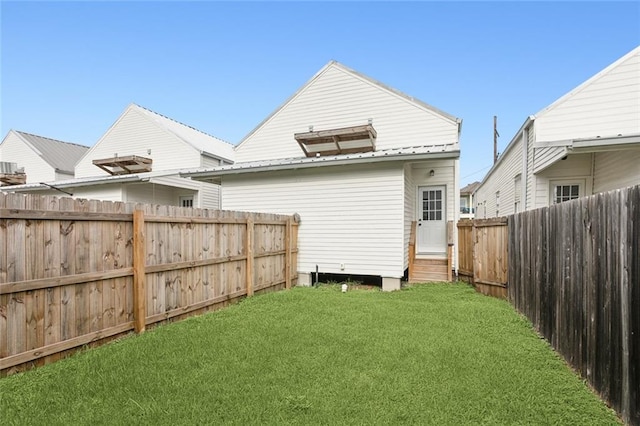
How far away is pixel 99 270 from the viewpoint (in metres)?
4.09

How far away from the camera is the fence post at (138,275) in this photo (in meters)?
4.51

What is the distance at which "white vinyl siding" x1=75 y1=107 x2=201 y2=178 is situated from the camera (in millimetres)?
15312

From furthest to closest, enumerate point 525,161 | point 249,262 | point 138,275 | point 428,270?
1. point 525,161
2. point 428,270
3. point 249,262
4. point 138,275

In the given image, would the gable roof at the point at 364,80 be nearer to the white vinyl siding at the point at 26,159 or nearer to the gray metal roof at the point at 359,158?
the gray metal roof at the point at 359,158

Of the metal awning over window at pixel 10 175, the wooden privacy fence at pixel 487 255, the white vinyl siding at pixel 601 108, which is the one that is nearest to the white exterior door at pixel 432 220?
the wooden privacy fence at pixel 487 255

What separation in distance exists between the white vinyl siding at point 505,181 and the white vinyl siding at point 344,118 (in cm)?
259

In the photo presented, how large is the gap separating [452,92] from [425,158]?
8330 mm

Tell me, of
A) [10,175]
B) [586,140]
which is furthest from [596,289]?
[10,175]

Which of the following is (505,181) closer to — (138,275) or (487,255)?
(487,255)

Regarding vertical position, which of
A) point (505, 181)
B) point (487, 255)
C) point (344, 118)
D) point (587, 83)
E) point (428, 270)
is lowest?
point (428, 270)

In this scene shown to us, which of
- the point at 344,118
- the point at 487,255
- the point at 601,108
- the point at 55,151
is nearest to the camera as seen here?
the point at 487,255

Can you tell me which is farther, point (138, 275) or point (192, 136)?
point (192, 136)

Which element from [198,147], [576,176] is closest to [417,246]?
[576,176]

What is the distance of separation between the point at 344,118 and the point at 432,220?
17.2 feet
